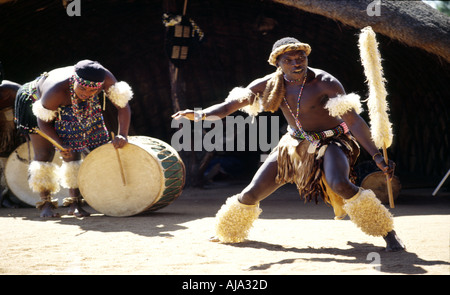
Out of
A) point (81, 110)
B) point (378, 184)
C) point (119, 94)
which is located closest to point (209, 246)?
point (119, 94)

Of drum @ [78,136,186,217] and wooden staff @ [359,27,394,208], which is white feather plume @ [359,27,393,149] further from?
drum @ [78,136,186,217]

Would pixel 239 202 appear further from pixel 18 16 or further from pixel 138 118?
pixel 138 118

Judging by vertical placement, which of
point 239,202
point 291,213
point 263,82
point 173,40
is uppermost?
point 173,40

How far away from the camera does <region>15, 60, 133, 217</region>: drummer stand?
16.3ft

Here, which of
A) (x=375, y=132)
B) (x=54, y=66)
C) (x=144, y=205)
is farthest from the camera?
(x=54, y=66)

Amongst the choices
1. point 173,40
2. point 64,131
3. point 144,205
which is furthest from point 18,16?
point 144,205

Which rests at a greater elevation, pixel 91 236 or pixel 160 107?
pixel 160 107

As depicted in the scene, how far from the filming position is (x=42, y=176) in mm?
5340

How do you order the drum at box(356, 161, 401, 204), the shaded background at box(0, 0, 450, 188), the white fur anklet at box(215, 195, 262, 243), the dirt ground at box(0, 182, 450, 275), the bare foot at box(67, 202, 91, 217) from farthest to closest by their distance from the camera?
the shaded background at box(0, 0, 450, 188) → the drum at box(356, 161, 401, 204) → the bare foot at box(67, 202, 91, 217) → the white fur anklet at box(215, 195, 262, 243) → the dirt ground at box(0, 182, 450, 275)

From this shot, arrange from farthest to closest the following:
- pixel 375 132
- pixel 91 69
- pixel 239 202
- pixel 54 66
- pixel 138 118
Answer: pixel 138 118 → pixel 54 66 → pixel 91 69 → pixel 239 202 → pixel 375 132

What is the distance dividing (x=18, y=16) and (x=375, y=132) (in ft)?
19.7

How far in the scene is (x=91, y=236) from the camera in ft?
13.6

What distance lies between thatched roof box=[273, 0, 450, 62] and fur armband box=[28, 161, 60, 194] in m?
3.75

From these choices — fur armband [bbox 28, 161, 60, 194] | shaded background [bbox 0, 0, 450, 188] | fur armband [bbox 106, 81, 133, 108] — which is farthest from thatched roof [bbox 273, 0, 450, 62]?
fur armband [bbox 28, 161, 60, 194]
